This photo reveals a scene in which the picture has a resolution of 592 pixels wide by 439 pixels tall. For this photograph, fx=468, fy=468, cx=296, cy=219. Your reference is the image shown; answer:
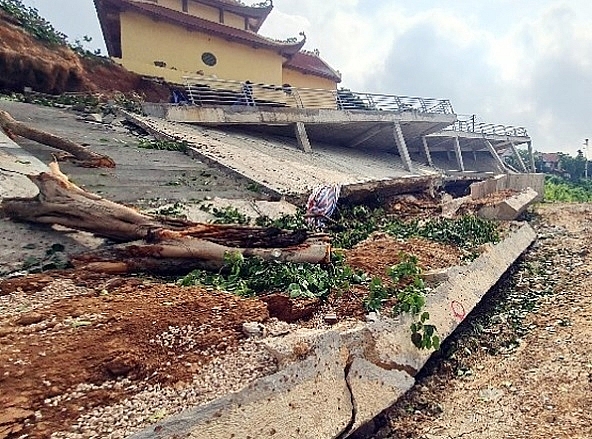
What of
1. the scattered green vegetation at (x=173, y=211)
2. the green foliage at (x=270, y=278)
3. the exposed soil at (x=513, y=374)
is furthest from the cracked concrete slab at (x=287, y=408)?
the scattered green vegetation at (x=173, y=211)

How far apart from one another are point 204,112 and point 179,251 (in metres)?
8.79

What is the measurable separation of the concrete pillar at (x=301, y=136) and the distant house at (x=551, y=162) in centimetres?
2659

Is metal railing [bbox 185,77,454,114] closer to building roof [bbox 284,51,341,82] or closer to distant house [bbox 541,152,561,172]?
building roof [bbox 284,51,341,82]

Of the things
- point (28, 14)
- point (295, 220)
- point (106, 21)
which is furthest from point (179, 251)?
point (106, 21)

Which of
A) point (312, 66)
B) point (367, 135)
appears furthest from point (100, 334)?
point (312, 66)

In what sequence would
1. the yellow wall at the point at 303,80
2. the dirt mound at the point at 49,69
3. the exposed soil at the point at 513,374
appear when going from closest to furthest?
the exposed soil at the point at 513,374 → the dirt mound at the point at 49,69 → the yellow wall at the point at 303,80

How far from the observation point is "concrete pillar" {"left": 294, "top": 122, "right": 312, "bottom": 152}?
545 inches

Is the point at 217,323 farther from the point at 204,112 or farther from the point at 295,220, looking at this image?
the point at 204,112

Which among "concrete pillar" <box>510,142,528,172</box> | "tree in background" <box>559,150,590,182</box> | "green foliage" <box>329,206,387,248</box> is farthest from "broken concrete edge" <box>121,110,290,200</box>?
"tree in background" <box>559,150,590,182</box>

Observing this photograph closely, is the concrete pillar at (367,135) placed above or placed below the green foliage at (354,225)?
above

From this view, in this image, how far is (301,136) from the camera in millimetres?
13969

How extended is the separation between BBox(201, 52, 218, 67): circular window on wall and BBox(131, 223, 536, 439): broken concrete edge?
52.3ft

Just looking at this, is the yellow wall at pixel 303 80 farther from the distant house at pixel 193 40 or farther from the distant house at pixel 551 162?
the distant house at pixel 551 162

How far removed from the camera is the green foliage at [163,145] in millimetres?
9391
